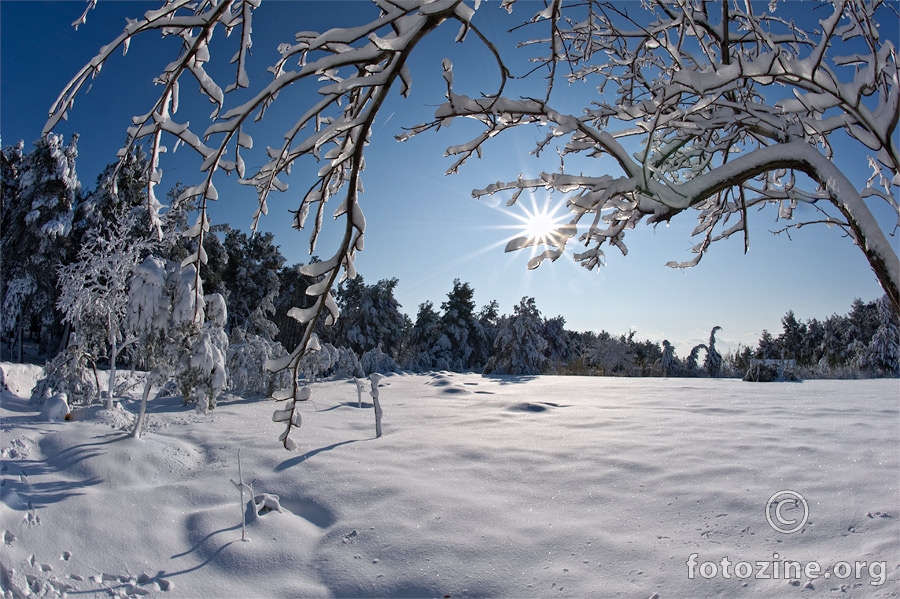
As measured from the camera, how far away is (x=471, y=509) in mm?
5094

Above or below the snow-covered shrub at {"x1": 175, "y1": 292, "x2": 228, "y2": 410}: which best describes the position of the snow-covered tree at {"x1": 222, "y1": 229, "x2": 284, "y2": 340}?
above

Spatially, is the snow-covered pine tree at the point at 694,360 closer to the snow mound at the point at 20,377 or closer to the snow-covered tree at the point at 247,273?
the snow-covered tree at the point at 247,273

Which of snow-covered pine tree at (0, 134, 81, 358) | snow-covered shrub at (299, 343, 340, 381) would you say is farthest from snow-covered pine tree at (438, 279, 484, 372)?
snow-covered pine tree at (0, 134, 81, 358)

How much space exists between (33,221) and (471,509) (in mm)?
21090

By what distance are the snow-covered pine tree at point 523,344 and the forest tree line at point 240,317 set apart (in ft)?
0.21

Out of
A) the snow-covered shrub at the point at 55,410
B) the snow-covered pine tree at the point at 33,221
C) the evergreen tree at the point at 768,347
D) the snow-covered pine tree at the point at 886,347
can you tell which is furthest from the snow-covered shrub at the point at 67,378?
the evergreen tree at the point at 768,347

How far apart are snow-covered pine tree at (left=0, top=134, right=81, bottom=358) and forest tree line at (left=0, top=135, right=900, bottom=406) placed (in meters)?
0.05

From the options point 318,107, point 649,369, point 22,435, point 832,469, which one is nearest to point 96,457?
point 22,435

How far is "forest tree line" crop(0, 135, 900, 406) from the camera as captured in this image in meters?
8.91

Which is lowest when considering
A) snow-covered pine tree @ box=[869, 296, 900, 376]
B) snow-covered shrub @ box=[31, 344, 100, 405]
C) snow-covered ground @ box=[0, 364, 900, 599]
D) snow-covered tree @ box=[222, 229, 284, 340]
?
snow-covered ground @ box=[0, 364, 900, 599]

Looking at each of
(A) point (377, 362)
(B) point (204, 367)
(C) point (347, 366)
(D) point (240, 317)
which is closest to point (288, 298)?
(D) point (240, 317)

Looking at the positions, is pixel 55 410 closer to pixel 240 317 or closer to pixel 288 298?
pixel 240 317

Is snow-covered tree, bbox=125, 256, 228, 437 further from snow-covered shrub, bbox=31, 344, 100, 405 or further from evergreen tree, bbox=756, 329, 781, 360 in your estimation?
evergreen tree, bbox=756, 329, 781, 360

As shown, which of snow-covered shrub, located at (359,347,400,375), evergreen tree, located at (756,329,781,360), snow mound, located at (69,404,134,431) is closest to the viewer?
snow mound, located at (69,404,134,431)
